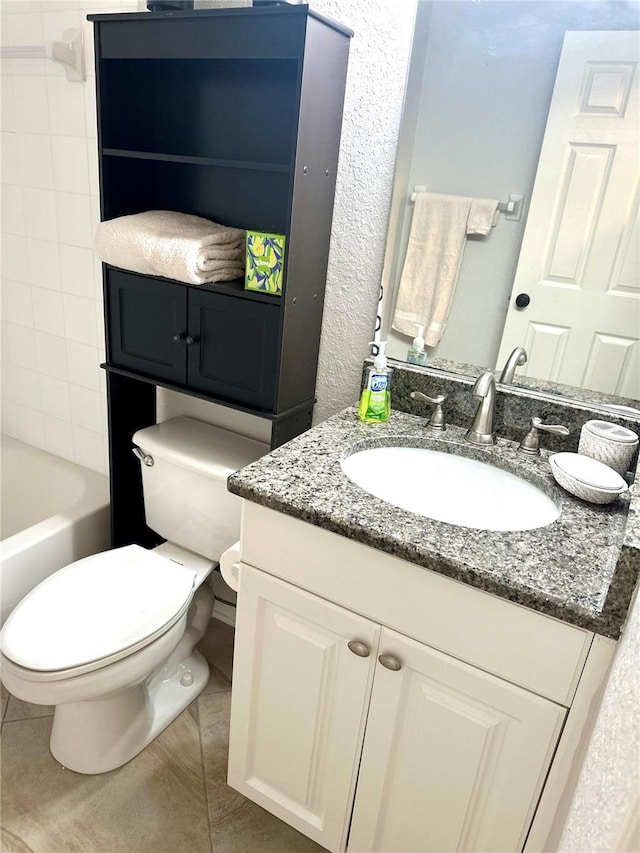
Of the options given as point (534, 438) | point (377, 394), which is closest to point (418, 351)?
point (377, 394)

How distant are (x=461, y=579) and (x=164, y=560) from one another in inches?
36.9

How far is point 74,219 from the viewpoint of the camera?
183cm

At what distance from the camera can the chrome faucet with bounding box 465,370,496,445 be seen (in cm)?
124

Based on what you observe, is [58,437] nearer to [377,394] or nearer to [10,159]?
[10,159]

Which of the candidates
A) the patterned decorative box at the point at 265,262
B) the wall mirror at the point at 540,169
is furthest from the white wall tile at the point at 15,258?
the wall mirror at the point at 540,169

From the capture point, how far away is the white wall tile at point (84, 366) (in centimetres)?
197

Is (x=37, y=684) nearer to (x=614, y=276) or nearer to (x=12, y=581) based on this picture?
(x=12, y=581)

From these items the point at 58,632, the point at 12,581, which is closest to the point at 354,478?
the point at 58,632

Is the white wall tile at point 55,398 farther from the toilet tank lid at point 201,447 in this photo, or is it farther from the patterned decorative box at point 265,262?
the patterned decorative box at point 265,262

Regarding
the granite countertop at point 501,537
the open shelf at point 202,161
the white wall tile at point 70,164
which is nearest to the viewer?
the granite countertop at point 501,537

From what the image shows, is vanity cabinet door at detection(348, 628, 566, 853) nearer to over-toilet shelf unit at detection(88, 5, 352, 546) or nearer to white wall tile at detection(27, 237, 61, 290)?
over-toilet shelf unit at detection(88, 5, 352, 546)

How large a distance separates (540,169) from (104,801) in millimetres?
1659

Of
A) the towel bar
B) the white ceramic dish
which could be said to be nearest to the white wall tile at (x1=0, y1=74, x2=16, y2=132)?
the towel bar

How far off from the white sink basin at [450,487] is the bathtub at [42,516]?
105 centimetres
